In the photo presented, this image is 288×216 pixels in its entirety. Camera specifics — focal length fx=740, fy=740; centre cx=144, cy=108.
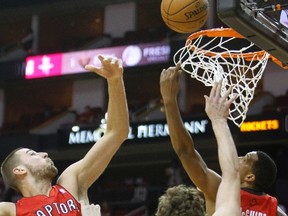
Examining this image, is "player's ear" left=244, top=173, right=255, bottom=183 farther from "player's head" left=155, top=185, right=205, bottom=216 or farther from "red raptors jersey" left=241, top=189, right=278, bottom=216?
"player's head" left=155, top=185, right=205, bottom=216

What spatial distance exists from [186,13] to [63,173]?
1.29 meters

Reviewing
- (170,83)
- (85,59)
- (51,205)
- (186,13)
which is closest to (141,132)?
(85,59)

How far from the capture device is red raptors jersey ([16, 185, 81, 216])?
335cm

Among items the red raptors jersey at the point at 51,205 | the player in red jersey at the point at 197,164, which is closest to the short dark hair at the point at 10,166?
the red raptors jersey at the point at 51,205

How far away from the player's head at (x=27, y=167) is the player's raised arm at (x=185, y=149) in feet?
2.07

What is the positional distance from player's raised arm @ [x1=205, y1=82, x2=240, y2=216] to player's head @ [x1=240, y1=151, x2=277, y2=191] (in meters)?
1.15

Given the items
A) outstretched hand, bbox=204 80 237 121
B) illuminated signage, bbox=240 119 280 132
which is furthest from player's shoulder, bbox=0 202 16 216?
illuminated signage, bbox=240 119 280 132

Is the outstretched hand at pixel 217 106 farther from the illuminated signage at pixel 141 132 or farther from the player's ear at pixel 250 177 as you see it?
the illuminated signage at pixel 141 132

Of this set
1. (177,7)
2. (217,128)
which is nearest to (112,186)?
(177,7)

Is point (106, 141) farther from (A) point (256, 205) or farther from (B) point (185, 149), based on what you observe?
(A) point (256, 205)

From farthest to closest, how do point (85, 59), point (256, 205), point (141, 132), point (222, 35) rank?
1. point (85, 59)
2. point (141, 132)
3. point (222, 35)
4. point (256, 205)

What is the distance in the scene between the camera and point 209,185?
3.64m

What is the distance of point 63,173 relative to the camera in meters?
3.59

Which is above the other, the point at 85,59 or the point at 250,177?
the point at 85,59
